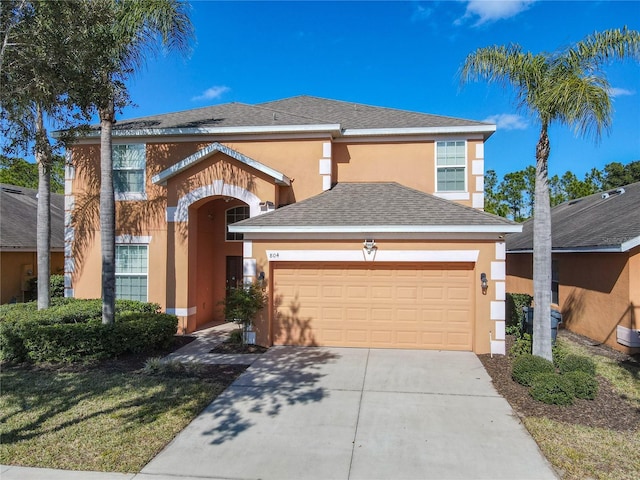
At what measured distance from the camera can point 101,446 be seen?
4.96 metres

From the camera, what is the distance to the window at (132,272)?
39.8 ft

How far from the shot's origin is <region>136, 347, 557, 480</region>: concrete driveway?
15.0ft

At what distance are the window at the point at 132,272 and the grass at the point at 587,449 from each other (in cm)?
1076

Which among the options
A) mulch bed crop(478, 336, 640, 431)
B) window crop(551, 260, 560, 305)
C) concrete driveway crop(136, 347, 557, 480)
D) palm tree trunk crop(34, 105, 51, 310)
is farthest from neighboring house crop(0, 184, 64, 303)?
window crop(551, 260, 560, 305)

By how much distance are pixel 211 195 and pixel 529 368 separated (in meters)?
9.17

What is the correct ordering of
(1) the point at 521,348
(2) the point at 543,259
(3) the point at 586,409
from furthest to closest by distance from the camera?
1. (1) the point at 521,348
2. (2) the point at 543,259
3. (3) the point at 586,409

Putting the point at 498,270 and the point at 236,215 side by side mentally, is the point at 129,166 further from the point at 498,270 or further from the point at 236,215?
the point at 498,270

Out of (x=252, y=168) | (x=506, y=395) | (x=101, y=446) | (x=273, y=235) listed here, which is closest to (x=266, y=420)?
(x=101, y=446)

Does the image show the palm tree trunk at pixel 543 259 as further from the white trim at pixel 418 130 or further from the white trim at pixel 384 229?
the white trim at pixel 418 130

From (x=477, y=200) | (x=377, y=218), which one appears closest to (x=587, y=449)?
(x=377, y=218)

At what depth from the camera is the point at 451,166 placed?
12.6 meters

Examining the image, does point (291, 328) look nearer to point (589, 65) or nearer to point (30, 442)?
point (30, 442)

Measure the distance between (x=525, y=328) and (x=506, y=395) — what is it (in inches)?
205

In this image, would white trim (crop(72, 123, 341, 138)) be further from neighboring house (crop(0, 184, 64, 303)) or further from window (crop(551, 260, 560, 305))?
window (crop(551, 260, 560, 305))
